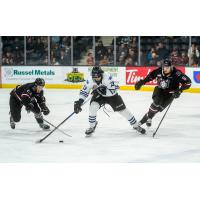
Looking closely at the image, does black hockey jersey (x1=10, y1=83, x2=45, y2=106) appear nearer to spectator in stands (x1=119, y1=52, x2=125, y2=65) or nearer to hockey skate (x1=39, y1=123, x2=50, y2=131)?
hockey skate (x1=39, y1=123, x2=50, y2=131)

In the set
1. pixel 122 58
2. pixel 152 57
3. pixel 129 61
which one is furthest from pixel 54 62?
pixel 152 57

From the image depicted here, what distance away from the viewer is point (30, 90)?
642cm

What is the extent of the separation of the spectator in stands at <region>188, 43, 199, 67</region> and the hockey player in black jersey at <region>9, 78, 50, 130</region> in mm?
5997

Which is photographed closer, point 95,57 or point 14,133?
point 14,133

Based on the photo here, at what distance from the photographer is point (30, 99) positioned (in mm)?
6426

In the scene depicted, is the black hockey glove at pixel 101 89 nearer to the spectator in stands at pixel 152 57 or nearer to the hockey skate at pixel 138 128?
the hockey skate at pixel 138 128

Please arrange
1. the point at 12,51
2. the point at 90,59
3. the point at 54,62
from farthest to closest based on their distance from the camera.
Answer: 1. the point at 12,51
2. the point at 54,62
3. the point at 90,59

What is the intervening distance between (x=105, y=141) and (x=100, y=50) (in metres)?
7.19

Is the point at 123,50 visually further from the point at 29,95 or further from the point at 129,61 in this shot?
the point at 29,95

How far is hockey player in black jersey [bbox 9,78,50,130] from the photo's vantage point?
640 cm

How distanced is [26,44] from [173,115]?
6595mm

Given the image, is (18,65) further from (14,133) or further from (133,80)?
(14,133)

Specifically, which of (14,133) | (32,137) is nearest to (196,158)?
(32,137)

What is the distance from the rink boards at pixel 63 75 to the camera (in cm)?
1285
